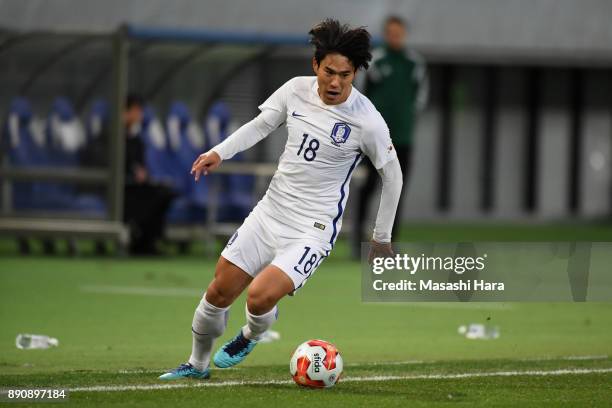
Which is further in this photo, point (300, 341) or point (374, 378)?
point (300, 341)

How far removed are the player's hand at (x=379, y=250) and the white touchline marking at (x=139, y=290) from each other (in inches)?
230

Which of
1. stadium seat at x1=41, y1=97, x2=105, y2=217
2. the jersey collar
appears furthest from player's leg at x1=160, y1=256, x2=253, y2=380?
A: stadium seat at x1=41, y1=97, x2=105, y2=217

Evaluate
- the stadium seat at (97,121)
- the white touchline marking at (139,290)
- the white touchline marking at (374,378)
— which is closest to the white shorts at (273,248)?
the white touchline marking at (374,378)

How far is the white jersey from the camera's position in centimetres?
837

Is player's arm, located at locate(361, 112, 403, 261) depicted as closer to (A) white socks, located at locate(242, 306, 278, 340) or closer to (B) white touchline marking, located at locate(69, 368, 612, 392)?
(A) white socks, located at locate(242, 306, 278, 340)

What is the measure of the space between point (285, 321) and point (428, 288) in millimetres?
3918

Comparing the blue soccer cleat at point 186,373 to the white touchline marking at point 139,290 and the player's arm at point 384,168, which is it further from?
the white touchline marking at point 139,290

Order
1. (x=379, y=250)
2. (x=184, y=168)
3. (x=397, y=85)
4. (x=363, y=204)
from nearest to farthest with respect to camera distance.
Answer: (x=379, y=250) < (x=397, y=85) < (x=363, y=204) < (x=184, y=168)

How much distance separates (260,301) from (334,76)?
1360 millimetres

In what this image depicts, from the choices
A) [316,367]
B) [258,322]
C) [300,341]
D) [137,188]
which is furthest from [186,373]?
[137,188]

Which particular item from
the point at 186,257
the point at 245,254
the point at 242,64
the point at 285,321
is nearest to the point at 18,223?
the point at 186,257

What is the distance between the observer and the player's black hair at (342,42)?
8.27m

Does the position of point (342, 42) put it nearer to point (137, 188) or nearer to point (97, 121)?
point (137, 188)

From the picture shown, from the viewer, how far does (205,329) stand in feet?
27.6
